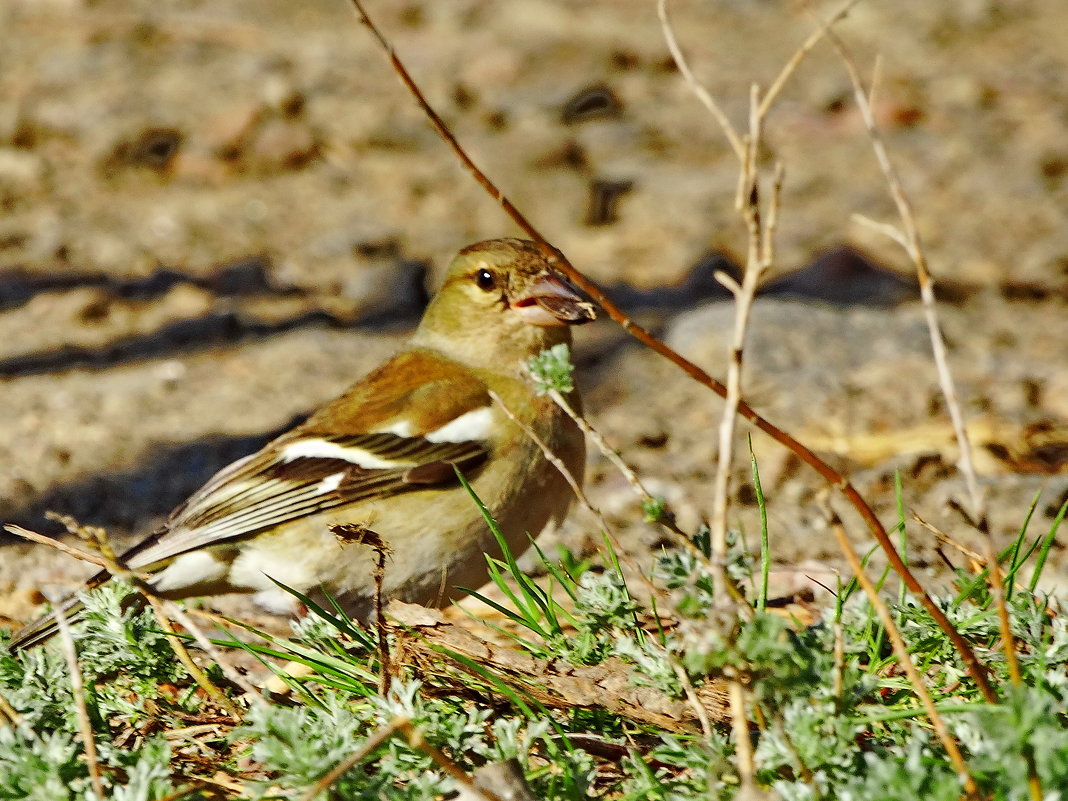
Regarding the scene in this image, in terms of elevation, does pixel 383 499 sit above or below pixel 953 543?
below

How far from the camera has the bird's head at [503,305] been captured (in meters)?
4.19

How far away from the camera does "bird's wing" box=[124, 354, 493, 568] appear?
3.68 metres

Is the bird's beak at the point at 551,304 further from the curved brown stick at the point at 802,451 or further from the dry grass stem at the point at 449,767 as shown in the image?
the dry grass stem at the point at 449,767

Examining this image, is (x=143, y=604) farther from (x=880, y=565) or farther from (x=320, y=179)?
(x=320, y=179)

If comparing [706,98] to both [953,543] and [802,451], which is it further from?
[953,543]

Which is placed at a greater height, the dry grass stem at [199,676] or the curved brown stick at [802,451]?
the curved brown stick at [802,451]

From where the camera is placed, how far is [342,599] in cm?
367

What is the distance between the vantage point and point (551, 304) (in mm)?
4168

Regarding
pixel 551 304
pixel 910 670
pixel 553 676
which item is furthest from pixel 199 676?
pixel 551 304

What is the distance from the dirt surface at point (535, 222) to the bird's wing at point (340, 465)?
703 mm

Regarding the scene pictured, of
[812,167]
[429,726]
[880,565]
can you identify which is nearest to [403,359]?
[880,565]

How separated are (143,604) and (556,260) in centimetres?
145

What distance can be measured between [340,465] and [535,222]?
3.56 meters

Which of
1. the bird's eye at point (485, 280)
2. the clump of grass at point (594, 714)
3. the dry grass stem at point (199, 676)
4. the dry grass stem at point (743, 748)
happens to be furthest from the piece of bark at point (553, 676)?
the bird's eye at point (485, 280)
